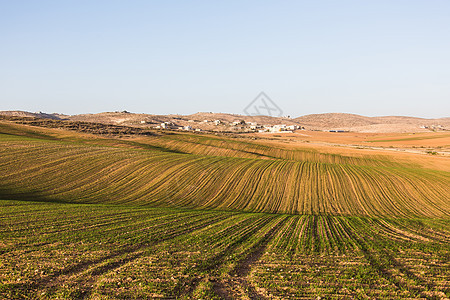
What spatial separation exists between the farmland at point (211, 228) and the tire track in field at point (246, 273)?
0.26 feet

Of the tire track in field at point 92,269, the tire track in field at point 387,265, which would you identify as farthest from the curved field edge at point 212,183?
the tire track in field at point 92,269

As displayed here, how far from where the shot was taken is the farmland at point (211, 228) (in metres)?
14.0

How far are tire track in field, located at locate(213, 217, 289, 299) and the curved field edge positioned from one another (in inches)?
568

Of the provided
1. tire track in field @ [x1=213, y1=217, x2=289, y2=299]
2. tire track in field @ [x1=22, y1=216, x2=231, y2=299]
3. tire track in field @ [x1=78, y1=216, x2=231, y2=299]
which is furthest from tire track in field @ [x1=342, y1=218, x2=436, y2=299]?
tire track in field @ [x1=22, y1=216, x2=231, y2=299]

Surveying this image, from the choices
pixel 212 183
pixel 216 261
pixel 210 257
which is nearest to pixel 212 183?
pixel 212 183

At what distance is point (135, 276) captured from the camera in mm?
14609

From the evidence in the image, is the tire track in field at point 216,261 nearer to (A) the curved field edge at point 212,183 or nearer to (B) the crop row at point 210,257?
(B) the crop row at point 210,257

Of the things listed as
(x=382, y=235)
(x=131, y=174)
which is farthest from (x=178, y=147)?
(x=382, y=235)

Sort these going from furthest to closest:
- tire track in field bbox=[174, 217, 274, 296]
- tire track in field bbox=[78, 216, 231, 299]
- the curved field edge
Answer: the curved field edge, tire track in field bbox=[174, 217, 274, 296], tire track in field bbox=[78, 216, 231, 299]

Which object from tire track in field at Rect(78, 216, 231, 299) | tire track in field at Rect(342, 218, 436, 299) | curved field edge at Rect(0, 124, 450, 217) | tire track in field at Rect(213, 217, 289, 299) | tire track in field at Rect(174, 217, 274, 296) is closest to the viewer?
tire track in field at Rect(213, 217, 289, 299)

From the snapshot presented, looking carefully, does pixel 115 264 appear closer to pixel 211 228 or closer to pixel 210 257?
pixel 210 257

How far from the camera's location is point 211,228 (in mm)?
24062

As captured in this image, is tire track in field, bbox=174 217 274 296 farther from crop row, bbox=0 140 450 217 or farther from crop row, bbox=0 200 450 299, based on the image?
crop row, bbox=0 140 450 217

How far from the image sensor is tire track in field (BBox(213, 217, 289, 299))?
43.3 feet
